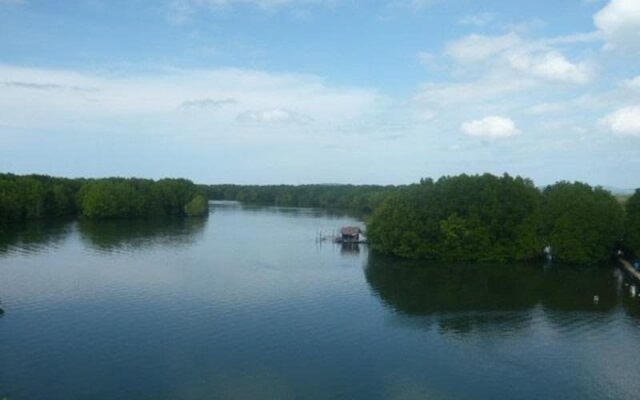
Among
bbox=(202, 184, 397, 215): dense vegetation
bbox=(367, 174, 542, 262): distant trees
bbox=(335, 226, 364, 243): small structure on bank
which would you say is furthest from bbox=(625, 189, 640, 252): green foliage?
bbox=(202, 184, 397, 215): dense vegetation

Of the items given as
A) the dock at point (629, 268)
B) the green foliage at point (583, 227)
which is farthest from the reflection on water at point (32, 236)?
the dock at point (629, 268)

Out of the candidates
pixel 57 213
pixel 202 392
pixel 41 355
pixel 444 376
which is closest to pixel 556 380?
pixel 444 376

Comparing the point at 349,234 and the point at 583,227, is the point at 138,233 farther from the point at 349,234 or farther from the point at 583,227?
the point at 583,227

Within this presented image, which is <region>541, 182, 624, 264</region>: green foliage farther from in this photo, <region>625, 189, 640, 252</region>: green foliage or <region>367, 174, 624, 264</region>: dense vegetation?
<region>625, 189, 640, 252</region>: green foliage

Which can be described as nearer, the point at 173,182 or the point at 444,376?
the point at 444,376

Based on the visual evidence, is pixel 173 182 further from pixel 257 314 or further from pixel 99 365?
pixel 99 365

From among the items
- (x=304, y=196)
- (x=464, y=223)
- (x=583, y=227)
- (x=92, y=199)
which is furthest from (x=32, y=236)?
(x=304, y=196)

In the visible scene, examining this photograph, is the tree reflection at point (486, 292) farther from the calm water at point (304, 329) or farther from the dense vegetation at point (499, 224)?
the dense vegetation at point (499, 224)
